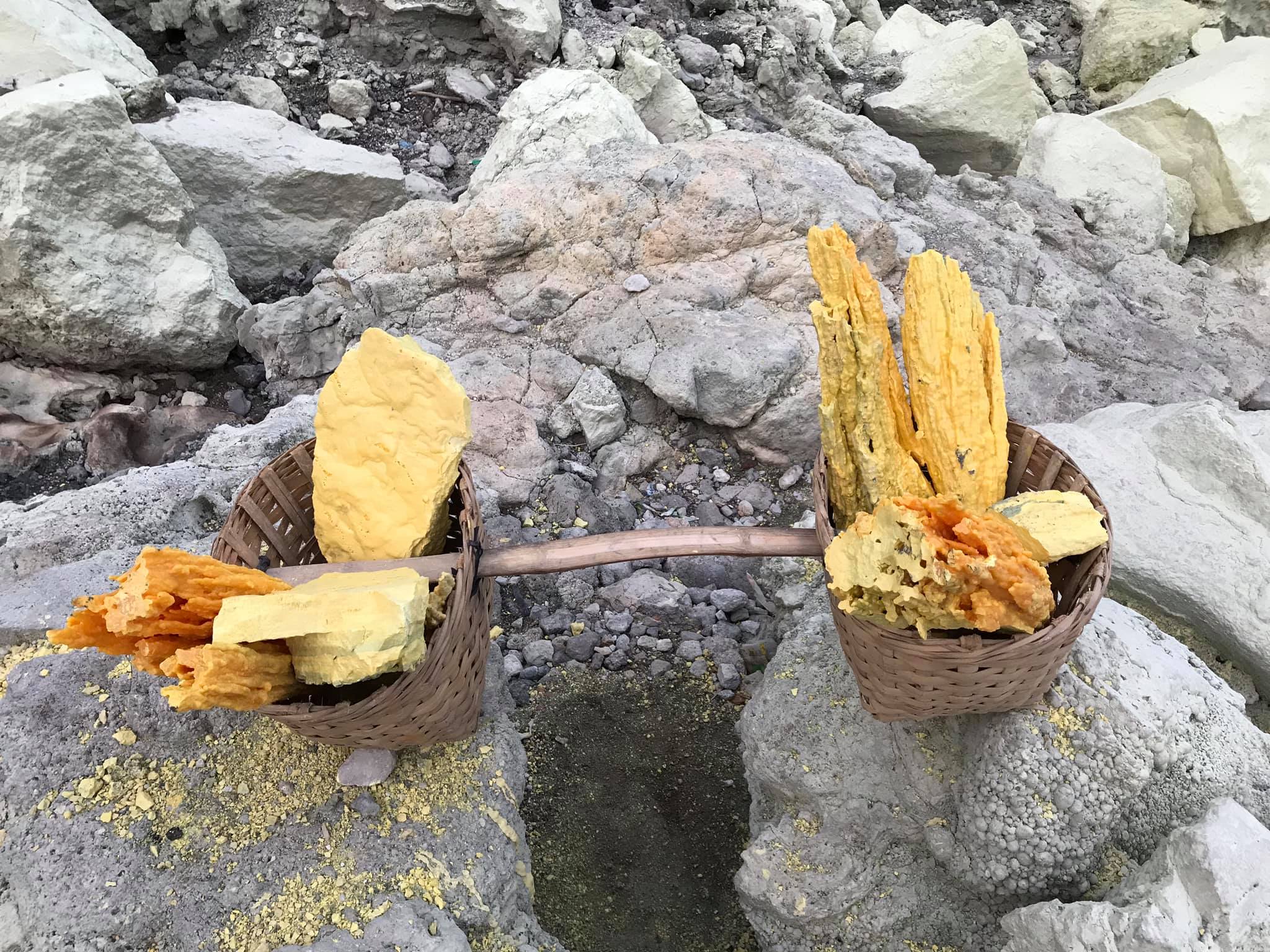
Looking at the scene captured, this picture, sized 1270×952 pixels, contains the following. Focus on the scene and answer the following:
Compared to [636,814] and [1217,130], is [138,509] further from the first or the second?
[1217,130]

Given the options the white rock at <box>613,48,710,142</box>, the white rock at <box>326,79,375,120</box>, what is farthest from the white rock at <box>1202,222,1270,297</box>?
the white rock at <box>326,79,375,120</box>

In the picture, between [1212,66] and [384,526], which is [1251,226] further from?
[384,526]

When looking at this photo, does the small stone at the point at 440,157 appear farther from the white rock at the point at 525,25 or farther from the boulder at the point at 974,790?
the boulder at the point at 974,790

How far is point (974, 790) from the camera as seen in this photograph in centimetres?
169

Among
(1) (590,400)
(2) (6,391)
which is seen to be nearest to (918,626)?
(1) (590,400)

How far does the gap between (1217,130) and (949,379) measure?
451cm

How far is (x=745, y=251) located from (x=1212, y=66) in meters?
3.87

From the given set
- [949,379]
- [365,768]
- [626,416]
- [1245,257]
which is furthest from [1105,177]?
[365,768]

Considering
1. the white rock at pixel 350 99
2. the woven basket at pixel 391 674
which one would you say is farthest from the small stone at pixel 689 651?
the white rock at pixel 350 99

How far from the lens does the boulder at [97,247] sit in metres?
3.18

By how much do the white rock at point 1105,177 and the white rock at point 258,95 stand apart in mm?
4281

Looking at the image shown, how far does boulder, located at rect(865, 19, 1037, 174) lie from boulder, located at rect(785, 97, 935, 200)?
32.7 inches

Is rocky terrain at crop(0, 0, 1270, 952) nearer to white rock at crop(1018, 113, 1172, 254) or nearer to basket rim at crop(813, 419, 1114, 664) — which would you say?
white rock at crop(1018, 113, 1172, 254)

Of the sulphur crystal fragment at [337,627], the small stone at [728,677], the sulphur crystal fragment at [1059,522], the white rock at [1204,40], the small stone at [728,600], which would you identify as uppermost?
the sulphur crystal fragment at [1059,522]
